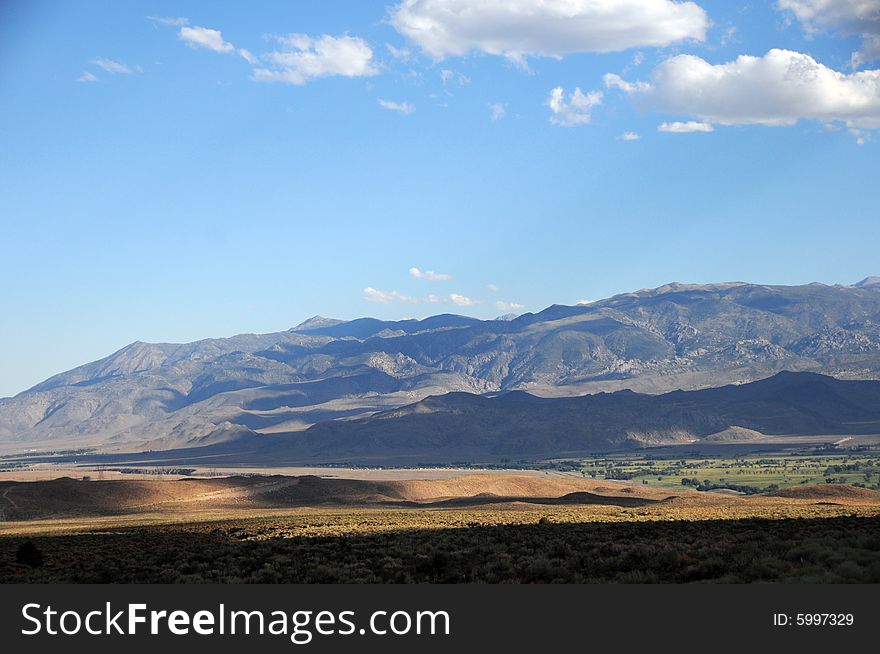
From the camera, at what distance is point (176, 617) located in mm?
17922

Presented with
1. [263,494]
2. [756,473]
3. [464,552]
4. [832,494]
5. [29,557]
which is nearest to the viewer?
[464,552]

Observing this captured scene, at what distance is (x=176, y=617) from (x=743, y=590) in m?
10.4

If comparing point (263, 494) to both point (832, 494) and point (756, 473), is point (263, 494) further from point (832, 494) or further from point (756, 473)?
point (756, 473)

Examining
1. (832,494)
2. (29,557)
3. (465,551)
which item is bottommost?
(832,494)

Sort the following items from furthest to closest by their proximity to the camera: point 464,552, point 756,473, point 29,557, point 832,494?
point 756,473
point 832,494
point 29,557
point 464,552

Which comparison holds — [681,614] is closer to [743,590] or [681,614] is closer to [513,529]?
[743,590]

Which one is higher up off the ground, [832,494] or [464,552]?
[464,552]

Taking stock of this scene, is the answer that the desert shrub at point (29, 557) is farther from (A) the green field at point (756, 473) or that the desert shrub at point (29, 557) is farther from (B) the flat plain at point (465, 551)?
(A) the green field at point (756, 473)

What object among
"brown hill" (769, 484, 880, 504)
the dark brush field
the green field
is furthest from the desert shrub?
the green field

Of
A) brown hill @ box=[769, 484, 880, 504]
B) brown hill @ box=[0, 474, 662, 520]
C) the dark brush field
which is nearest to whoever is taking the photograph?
the dark brush field

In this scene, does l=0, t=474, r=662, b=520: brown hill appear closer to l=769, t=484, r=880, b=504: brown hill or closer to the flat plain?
l=769, t=484, r=880, b=504: brown hill

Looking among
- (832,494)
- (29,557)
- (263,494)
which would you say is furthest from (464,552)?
(263,494)

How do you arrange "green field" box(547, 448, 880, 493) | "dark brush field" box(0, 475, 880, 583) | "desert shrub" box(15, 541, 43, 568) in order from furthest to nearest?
"green field" box(547, 448, 880, 493)
"desert shrub" box(15, 541, 43, 568)
"dark brush field" box(0, 475, 880, 583)

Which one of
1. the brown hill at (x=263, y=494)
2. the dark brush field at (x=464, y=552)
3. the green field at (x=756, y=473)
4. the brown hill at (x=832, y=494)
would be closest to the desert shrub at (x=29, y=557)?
the dark brush field at (x=464, y=552)
